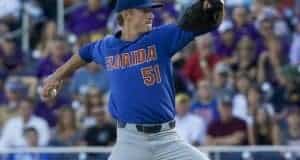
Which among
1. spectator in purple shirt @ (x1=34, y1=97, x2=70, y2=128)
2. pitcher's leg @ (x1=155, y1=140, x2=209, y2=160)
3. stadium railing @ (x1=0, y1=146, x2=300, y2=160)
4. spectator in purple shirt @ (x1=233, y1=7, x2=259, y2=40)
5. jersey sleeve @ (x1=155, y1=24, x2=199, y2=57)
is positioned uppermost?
jersey sleeve @ (x1=155, y1=24, x2=199, y2=57)

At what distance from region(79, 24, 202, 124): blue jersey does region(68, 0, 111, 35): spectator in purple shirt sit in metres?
6.54

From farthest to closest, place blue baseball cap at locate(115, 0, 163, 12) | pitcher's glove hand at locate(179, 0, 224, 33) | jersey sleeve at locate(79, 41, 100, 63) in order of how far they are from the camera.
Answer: jersey sleeve at locate(79, 41, 100, 63) < blue baseball cap at locate(115, 0, 163, 12) < pitcher's glove hand at locate(179, 0, 224, 33)

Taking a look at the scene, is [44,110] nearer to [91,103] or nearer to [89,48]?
[91,103]

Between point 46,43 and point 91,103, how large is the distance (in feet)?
6.76

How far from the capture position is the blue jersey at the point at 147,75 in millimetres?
6938

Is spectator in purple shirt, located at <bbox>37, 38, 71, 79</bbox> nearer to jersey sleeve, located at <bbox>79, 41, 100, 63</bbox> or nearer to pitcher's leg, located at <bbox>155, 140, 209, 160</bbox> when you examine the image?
jersey sleeve, located at <bbox>79, 41, 100, 63</bbox>

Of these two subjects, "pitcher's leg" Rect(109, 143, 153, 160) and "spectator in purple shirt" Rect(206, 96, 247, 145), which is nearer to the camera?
"pitcher's leg" Rect(109, 143, 153, 160)

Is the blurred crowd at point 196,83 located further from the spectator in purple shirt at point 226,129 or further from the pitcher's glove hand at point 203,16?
the pitcher's glove hand at point 203,16

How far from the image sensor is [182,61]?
1284 centimetres

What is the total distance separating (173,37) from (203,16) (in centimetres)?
28

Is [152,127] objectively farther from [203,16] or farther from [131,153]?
[203,16]

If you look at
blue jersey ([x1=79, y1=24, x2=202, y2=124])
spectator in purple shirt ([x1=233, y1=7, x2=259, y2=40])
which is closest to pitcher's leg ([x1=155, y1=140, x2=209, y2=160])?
blue jersey ([x1=79, y1=24, x2=202, y2=124])

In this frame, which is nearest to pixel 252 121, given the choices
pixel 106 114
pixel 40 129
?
pixel 106 114

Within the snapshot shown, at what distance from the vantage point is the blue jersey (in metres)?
6.94
